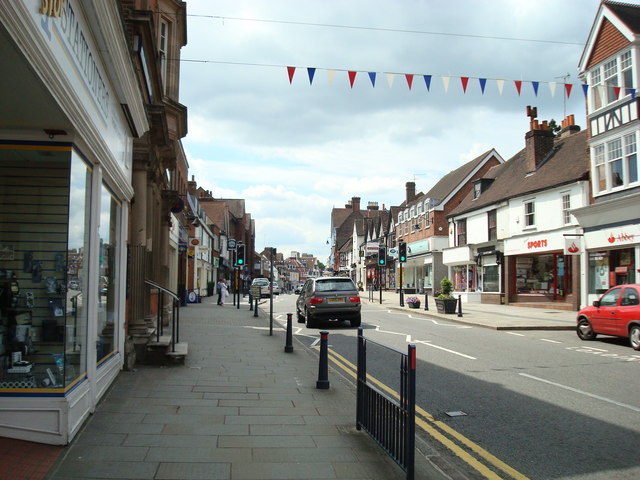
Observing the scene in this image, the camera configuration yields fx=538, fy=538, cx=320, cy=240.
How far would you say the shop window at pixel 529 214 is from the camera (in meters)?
28.1

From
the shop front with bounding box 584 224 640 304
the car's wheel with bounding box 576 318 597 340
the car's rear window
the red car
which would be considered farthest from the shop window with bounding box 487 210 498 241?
the red car

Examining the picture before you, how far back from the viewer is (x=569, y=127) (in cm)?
3102

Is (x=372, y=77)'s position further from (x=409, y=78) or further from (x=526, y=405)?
(x=526, y=405)

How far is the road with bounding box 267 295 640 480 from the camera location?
16.3ft

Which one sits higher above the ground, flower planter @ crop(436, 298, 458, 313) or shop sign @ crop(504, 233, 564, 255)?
shop sign @ crop(504, 233, 564, 255)

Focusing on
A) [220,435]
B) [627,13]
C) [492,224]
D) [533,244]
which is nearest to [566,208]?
[533,244]

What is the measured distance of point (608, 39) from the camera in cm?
2197

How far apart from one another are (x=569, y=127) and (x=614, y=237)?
12.0 metres

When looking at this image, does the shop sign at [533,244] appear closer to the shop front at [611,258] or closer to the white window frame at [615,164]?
the shop front at [611,258]

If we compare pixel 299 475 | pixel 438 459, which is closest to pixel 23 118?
pixel 299 475

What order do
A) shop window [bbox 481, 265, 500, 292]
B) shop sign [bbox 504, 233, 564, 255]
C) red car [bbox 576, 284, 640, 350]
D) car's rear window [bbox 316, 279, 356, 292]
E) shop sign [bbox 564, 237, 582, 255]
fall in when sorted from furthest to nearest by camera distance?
shop window [bbox 481, 265, 500, 292] → shop sign [bbox 504, 233, 564, 255] → shop sign [bbox 564, 237, 582, 255] → car's rear window [bbox 316, 279, 356, 292] → red car [bbox 576, 284, 640, 350]

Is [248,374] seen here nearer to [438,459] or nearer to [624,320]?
[438,459]

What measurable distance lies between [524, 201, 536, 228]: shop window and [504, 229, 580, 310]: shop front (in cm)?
73

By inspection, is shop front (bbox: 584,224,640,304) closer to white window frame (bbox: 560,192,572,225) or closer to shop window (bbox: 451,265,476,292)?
white window frame (bbox: 560,192,572,225)
